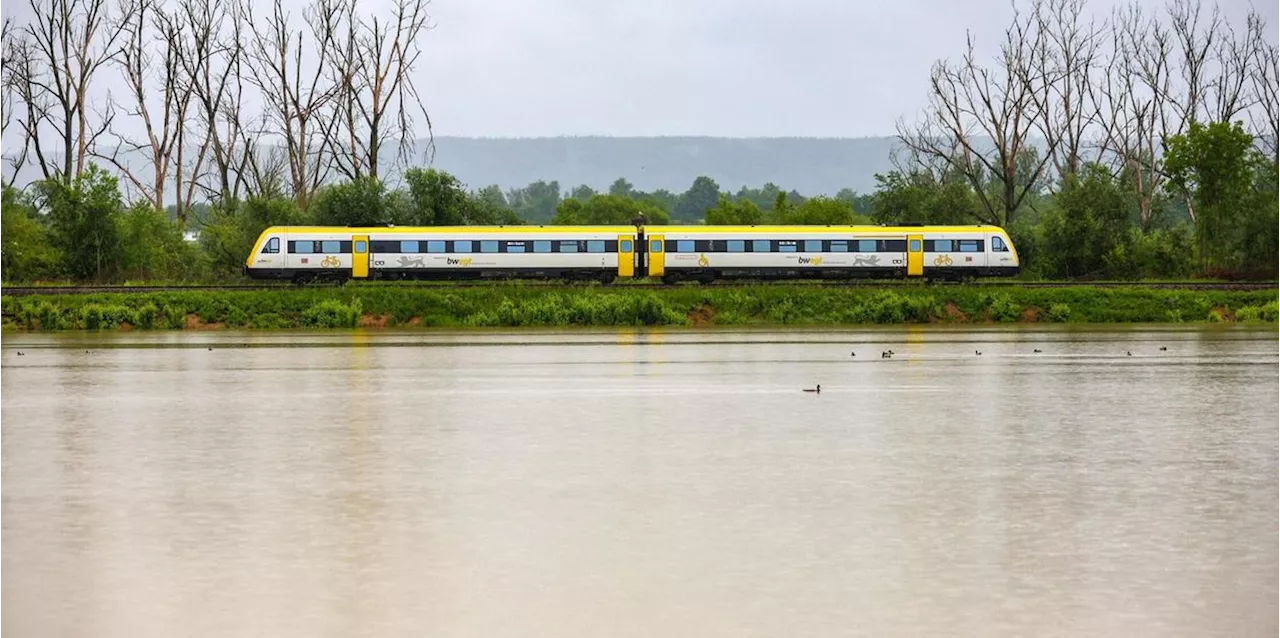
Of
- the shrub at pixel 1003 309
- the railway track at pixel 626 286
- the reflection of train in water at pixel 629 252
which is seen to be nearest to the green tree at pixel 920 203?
the reflection of train in water at pixel 629 252

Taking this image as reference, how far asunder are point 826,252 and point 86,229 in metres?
30.0

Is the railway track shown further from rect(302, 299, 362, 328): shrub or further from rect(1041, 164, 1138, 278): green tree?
rect(1041, 164, 1138, 278): green tree

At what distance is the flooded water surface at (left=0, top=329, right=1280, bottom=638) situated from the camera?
10.1m

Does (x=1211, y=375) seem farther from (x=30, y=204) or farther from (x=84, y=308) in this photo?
(x=30, y=204)

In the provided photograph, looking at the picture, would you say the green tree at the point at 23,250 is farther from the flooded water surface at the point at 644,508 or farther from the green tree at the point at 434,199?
the flooded water surface at the point at 644,508

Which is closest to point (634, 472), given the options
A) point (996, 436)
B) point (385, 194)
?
point (996, 436)

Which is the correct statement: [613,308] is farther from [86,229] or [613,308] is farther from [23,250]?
[23,250]

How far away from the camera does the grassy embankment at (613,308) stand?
52.6 metres

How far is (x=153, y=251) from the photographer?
69.0 meters

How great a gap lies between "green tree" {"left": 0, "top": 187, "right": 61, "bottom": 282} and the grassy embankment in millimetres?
12820

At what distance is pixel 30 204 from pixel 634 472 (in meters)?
64.5

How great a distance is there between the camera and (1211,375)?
93.8 feet

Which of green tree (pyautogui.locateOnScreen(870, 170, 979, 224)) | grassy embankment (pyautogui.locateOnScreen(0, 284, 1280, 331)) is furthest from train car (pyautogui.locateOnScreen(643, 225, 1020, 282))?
green tree (pyautogui.locateOnScreen(870, 170, 979, 224))

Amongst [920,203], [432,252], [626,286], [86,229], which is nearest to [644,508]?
[626,286]
